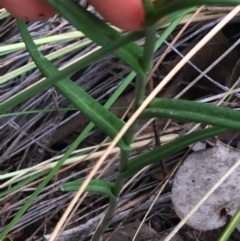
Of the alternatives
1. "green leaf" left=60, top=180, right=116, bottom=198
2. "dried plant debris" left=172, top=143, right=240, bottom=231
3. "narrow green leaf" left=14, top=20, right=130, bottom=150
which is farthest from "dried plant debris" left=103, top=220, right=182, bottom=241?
"narrow green leaf" left=14, top=20, right=130, bottom=150

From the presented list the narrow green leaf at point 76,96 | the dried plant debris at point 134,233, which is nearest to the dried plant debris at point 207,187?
the dried plant debris at point 134,233

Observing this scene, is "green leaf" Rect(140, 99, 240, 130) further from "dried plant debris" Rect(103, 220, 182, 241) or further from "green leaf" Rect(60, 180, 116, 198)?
"dried plant debris" Rect(103, 220, 182, 241)

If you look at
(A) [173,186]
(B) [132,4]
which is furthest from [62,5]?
(A) [173,186]

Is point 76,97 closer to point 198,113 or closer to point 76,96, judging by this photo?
point 76,96

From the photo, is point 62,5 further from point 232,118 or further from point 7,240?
point 7,240

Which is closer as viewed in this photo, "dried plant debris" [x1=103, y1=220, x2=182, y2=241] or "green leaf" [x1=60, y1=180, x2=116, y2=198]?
"green leaf" [x1=60, y1=180, x2=116, y2=198]

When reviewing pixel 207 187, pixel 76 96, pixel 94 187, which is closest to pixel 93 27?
pixel 76 96
